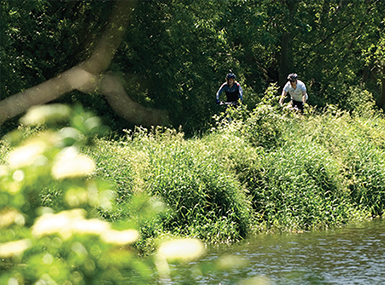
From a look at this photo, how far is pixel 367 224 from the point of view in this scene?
1091 cm

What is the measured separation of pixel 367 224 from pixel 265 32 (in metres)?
13.0

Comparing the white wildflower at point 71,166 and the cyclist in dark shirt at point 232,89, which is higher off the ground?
the cyclist in dark shirt at point 232,89

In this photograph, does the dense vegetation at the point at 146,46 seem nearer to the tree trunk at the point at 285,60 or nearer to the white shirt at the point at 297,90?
the tree trunk at the point at 285,60

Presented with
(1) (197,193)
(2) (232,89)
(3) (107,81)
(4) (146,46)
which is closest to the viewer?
(1) (197,193)

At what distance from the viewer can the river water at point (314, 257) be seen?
7.09 m

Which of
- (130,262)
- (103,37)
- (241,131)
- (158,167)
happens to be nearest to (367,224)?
(241,131)

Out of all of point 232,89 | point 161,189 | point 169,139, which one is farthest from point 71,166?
point 232,89

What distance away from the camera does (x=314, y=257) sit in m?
8.25

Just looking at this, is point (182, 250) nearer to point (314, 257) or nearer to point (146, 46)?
point (314, 257)

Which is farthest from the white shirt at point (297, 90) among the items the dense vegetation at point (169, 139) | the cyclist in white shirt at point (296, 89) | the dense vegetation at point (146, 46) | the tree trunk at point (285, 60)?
the tree trunk at point (285, 60)

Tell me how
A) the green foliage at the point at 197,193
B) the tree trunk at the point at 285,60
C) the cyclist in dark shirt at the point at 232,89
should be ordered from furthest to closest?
A: the tree trunk at the point at 285,60 → the cyclist in dark shirt at the point at 232,89 → the green foliage at the point at 197,193

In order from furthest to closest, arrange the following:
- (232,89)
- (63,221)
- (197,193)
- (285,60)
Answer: (285,60) → (232,89) → (197,193) → (63,221)

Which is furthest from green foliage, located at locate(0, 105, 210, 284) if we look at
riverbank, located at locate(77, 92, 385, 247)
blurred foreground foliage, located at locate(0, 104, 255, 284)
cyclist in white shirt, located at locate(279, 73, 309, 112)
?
cyclist in white shirt, located at locate(279, 73, 309, 112)

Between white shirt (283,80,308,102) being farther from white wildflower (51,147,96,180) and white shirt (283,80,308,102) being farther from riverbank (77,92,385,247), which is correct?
white wildflower (51,147,96,180)
